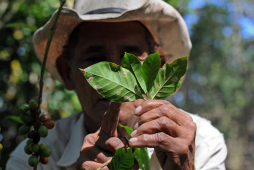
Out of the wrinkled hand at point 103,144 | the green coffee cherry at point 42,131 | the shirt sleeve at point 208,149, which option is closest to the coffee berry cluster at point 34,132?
the green coffee cherry at point 42,131

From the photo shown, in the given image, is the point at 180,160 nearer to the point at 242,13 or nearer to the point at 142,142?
the point at 142,142

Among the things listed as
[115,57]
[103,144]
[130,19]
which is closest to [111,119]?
[103,144]

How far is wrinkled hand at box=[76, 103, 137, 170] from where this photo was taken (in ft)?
3.44

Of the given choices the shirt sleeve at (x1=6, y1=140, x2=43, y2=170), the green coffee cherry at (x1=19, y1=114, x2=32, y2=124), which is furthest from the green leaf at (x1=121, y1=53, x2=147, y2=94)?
the shirt sleeve at (x1=6, y1=140, x2=43, y2=170)

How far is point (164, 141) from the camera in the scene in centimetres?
98

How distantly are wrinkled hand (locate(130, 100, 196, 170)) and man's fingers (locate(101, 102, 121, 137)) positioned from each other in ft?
0.29

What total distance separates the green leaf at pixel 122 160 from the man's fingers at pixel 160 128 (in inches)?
2.8

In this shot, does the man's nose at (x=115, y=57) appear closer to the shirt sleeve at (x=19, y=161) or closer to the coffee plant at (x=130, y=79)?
the coffee plant at (x=130, y=79)

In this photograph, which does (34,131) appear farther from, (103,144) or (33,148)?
(103,144)

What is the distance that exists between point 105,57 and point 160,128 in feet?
2.69

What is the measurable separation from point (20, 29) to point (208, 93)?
1513 cm

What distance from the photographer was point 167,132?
1009 millimetres

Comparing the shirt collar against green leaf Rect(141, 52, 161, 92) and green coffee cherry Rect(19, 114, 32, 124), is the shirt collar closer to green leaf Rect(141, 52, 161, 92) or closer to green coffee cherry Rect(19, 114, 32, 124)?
green coffee cherry Rect(19, 114, 32, 124)

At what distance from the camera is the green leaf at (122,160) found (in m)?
0.94
